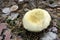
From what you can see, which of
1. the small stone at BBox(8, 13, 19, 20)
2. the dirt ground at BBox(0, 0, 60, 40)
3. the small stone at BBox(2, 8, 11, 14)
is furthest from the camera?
the small stone at BBox(2, 8, 11, 14)

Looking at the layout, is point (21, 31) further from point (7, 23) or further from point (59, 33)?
point (59, 33)

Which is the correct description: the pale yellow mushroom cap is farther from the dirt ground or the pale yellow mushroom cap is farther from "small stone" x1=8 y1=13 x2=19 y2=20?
"small stone" x1=8 y1=13 x2=19 y2=20

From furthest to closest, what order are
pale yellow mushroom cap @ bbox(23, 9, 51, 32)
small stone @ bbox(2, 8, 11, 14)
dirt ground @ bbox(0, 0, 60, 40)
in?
small stone @ bbox(2, 8, 11, 14) < dirt ground @ bbox(0, 0, 60, 40) < pale yellow mushroom cap @ bbox(23, 9, 51, 32)

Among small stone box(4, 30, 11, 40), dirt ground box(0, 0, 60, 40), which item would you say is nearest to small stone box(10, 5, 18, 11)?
dirt ground box(0, 0, 60, 40)

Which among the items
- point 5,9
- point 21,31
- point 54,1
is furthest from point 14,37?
point 54,1

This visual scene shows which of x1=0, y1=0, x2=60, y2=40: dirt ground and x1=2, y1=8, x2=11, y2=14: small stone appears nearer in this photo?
x1=0, y1=0, x2=60, y2=40: dirt ground

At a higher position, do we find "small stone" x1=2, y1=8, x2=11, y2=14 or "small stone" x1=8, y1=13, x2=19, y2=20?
"small stone" x1=2, y1=8, x2=11, y2=14

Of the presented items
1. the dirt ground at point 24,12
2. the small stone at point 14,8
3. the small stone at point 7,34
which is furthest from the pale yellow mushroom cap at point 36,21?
the small stone at point 14,8

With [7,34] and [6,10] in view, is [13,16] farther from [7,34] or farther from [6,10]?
[7,34]
